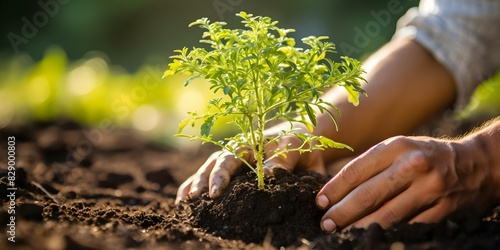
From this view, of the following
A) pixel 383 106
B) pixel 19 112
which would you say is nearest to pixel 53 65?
pixel 19 112

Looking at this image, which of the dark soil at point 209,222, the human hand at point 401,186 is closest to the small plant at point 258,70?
the human hand at point 401,186

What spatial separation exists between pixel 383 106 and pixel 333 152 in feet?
1.44

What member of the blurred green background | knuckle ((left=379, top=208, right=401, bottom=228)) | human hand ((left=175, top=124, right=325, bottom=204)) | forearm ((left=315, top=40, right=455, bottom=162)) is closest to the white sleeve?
forearm ((left=315, top=40, right=455, bottom=162))

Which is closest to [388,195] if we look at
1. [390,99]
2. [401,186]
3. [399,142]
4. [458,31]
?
[401,186]

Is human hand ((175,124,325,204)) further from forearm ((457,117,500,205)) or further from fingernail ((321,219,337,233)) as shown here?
forearm ((457,117,500,205))

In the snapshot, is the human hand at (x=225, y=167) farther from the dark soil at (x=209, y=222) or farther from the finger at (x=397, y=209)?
the finger at (x=397, y=209)

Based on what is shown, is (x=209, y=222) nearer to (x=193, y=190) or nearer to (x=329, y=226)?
(x=193, y=190)

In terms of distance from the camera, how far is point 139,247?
1.56 meters

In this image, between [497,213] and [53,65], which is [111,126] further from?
[497,213]

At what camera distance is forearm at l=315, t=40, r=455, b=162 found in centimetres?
284

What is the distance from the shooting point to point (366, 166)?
185cm

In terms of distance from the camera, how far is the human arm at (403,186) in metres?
1.82

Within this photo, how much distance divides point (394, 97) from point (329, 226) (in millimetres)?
1362

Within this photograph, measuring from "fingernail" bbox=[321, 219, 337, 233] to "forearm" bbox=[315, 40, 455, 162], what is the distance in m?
0.83
